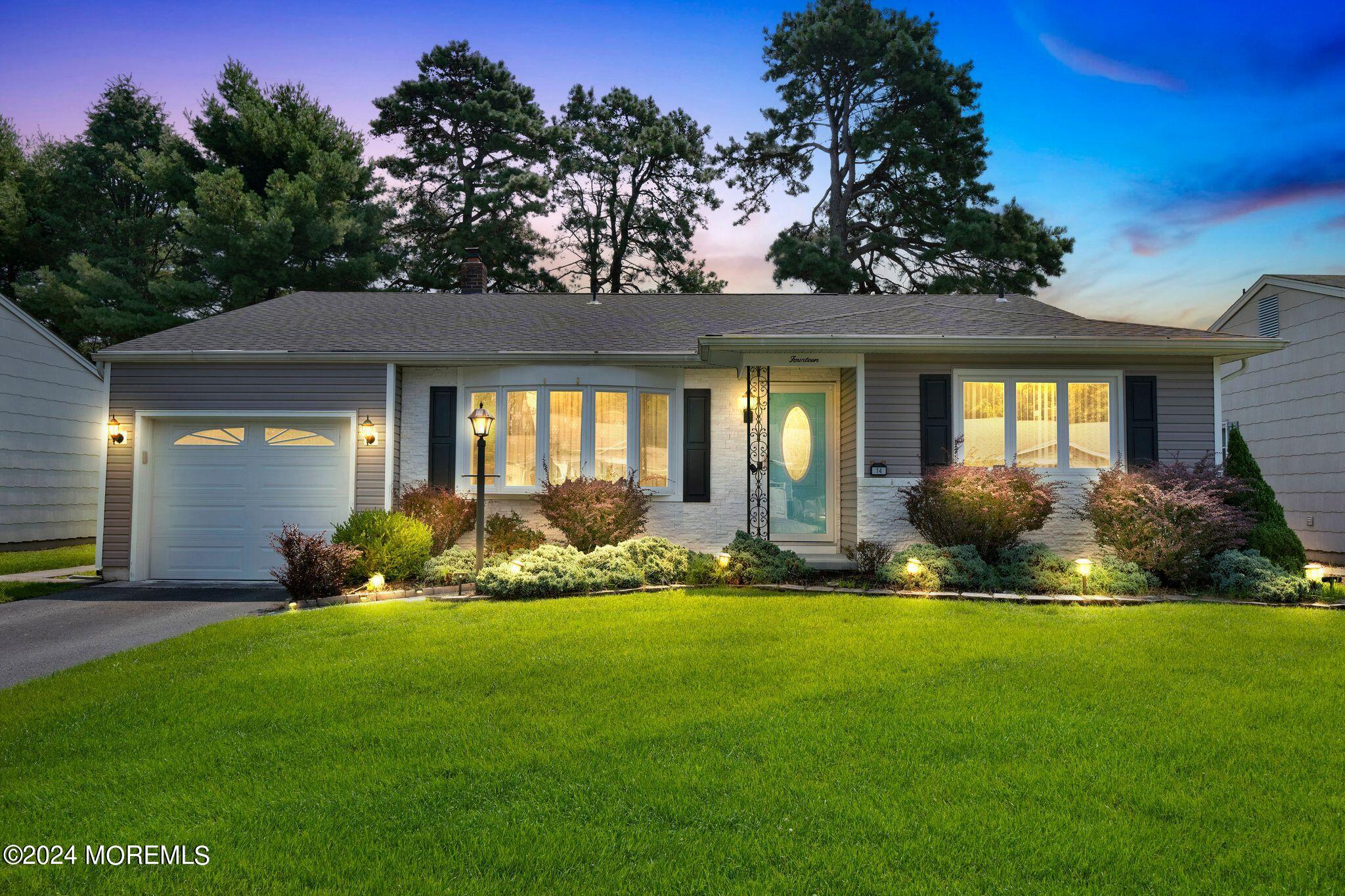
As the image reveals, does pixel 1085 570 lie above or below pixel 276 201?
below

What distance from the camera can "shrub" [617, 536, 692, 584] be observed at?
29.2 feet

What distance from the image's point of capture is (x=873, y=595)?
26.2 feet

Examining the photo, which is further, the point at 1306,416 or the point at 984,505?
the point at 1306,416

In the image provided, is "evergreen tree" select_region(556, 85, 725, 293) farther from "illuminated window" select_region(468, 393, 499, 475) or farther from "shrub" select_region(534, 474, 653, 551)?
"shrub" select_region(534, 474, 653, 551)

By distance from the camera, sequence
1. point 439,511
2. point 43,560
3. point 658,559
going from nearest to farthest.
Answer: point 658,559
point 439,511
point 43,560

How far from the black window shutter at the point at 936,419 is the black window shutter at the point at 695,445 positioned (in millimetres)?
2829

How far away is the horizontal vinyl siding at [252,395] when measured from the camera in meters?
10.4

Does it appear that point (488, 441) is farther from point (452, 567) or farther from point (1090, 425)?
point (1090, 425)


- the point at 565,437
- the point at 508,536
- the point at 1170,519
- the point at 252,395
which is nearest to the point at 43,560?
the point at 252,395

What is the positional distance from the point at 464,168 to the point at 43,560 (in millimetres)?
15391

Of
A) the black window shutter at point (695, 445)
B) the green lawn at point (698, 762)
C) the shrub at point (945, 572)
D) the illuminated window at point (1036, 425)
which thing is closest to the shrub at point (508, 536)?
the black window shutter at point (695, 445)

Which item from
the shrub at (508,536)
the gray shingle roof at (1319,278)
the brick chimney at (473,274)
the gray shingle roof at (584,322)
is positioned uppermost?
the brick chimney at (473,274)

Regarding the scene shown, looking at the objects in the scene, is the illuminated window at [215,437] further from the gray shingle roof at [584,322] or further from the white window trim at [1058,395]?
the white window trim at [1058,395]

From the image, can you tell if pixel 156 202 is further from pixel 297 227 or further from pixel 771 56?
pixel 771 56
